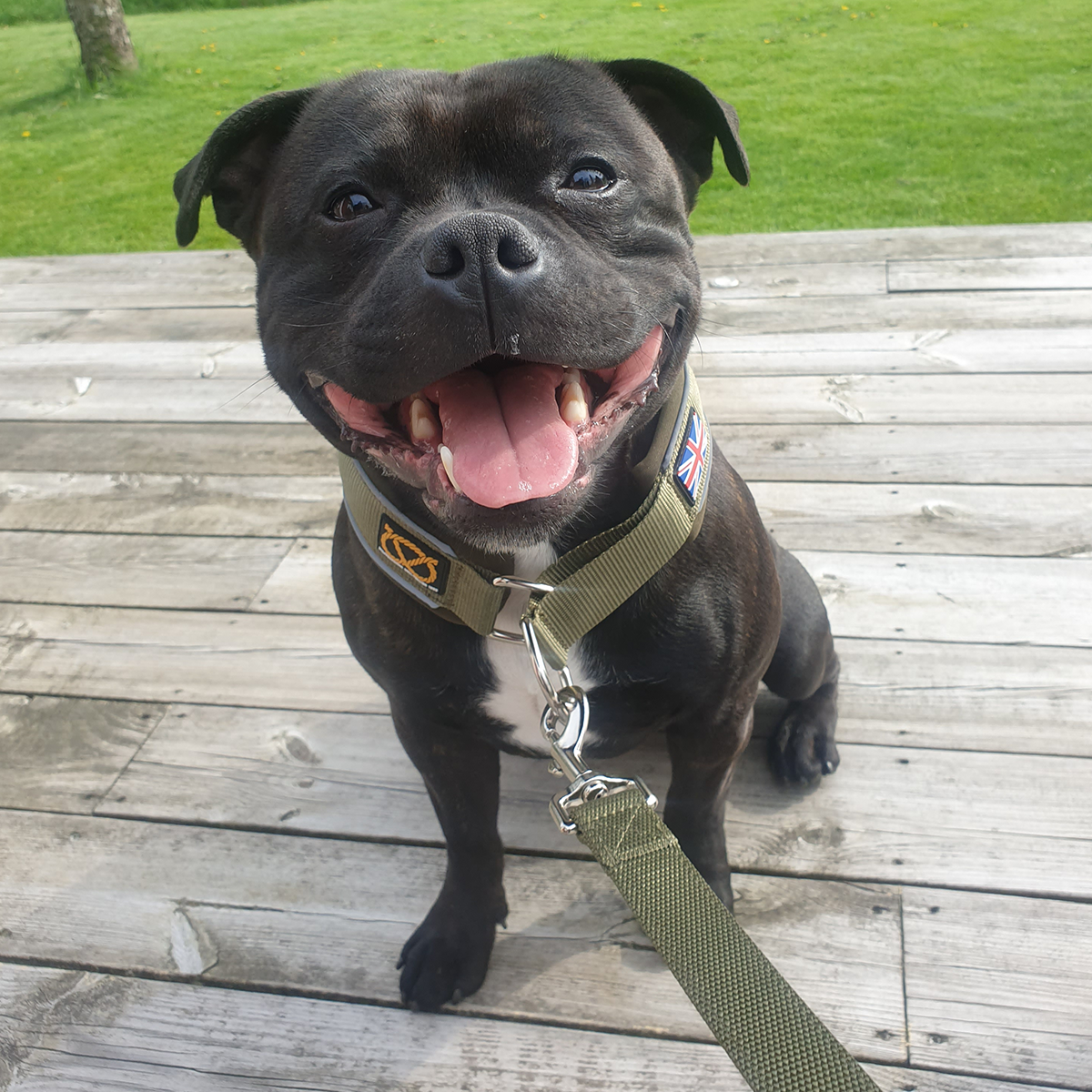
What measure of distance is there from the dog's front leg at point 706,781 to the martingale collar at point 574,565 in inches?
13.1

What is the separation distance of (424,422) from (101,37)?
9405 millimetres

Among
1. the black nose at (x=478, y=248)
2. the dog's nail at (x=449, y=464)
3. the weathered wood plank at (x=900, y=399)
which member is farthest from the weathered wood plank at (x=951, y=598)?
the black nose at (x=478, y=248)

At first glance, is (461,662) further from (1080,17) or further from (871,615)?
(1080,17)

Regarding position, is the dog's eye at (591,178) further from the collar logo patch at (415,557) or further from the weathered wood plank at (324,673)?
the weathered wood plank at (324,673)

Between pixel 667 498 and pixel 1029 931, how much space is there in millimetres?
1032

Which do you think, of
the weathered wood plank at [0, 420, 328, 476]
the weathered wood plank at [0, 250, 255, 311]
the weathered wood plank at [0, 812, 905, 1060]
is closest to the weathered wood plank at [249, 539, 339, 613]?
the weathered wood plank at [0, 420, 328, 476]

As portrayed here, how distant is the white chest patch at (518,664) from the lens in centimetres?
162

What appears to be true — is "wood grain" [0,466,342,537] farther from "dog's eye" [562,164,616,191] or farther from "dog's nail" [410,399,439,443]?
"dog's eye" [562,164,616,191]

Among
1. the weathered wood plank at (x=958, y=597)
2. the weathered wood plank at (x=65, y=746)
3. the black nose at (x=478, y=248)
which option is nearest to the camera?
the black nose at (x=478, y=248)

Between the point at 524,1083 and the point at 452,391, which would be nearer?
the point at 452,391

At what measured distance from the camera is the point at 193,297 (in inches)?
177

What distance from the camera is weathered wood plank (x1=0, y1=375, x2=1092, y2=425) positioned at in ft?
10.3

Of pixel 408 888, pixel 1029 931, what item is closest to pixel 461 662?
pixel 408 888

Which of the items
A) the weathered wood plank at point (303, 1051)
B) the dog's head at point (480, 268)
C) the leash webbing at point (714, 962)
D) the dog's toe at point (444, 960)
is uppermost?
the dog's head at point (480, 268)
